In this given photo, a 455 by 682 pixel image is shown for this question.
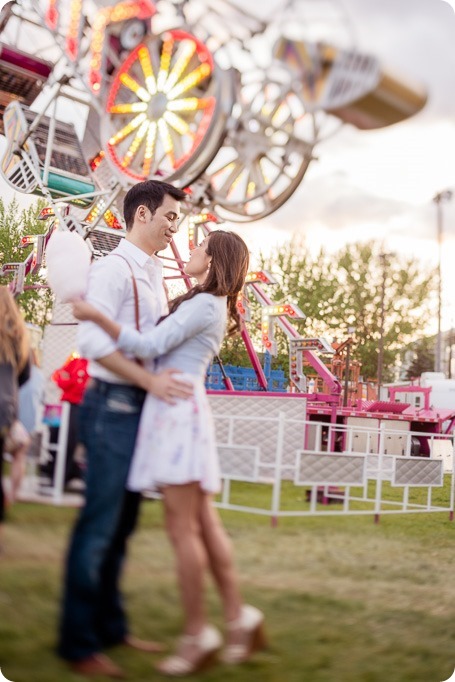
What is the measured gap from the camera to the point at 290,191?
2406 mm

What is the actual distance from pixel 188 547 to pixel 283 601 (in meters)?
0.29

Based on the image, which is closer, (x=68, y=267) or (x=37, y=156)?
(x=68, y=267)

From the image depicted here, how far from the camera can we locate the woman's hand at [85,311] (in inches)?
72.0

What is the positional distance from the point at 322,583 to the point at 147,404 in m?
0.66

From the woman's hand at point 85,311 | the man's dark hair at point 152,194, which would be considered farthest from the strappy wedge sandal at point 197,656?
the man's dark hair at point 152,194

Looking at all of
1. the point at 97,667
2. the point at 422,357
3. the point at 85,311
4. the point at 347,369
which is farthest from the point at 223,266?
the point at 422,357

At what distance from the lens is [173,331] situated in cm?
186

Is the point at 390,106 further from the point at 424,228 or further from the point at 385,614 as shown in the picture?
the point at 385,614

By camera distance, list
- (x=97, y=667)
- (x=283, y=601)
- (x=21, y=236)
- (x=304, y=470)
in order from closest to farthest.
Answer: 1. (x=97, y=667)
2. (x=283, y=601)
3. (x=304, y=470)
4. (x=21, y=236)

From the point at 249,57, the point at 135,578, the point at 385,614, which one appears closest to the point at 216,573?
the point at 135,578

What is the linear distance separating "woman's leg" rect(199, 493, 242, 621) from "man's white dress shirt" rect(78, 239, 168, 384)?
38 cm

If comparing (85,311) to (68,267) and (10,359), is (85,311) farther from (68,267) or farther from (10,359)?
(10,359)

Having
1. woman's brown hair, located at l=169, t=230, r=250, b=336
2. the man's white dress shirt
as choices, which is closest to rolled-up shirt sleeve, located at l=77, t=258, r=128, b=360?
the man's white dress shirt

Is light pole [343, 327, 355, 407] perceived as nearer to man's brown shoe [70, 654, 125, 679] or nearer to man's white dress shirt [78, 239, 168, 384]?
man's white dress shirt [78, 239, 168, 384]
